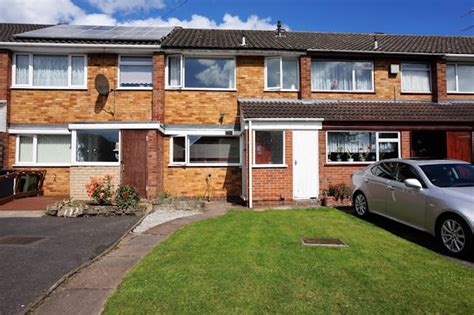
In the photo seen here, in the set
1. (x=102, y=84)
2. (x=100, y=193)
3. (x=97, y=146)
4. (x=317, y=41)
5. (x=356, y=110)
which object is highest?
(x=317, y=41)

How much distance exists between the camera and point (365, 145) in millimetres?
12164

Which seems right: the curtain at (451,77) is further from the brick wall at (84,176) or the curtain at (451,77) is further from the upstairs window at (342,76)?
the brick wall at (84,176)

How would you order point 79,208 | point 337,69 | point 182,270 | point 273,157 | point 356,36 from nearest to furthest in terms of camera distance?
point 182,270 < point 79,208 < point 273,157 < point 337,69 < point 356,36

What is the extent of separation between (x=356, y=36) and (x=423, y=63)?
435 centimetres

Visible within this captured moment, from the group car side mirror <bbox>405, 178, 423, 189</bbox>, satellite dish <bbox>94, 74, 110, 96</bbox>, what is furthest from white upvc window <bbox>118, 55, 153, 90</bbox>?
car side mirror <bbox>405, 178, 423, 189</bbox>

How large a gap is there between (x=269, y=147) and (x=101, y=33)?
8430mm

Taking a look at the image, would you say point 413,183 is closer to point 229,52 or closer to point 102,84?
point 229,52

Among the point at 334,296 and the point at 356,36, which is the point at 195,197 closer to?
the point at 334,296

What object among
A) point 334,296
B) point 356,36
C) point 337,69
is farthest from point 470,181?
point 356,36

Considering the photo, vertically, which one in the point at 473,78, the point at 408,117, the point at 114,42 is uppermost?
the point at 114,42

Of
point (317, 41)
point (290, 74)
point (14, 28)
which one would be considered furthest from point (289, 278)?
point (14, 28)

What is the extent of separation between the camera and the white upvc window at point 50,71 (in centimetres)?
1298

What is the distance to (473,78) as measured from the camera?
1490 cm

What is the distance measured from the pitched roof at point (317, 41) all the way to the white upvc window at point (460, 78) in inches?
25.6
